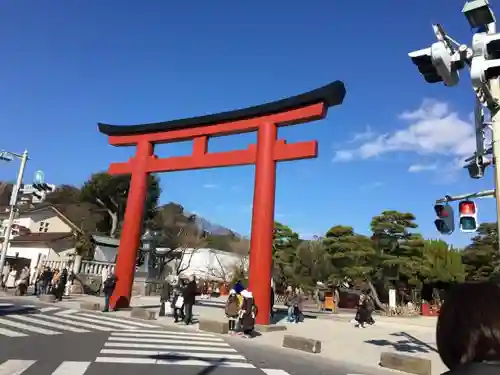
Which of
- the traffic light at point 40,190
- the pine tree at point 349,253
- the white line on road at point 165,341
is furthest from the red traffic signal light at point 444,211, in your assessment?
the pine tree at point 349,253

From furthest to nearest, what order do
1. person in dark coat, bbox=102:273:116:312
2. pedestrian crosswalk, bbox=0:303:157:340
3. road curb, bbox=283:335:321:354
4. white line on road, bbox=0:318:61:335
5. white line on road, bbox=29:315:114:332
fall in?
person in dark coat, bbox=102:273:116:312
white line on road, bbox=29:315:114:332
pedestrian crosswalk, bbox=0:303:157:340
white line on road, bbox=0:318:61:335
road curb, bbox=283:335:321:354

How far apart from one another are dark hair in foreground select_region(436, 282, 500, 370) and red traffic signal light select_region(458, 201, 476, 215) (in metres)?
5.82

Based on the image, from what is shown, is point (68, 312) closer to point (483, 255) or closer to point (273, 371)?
point (273, 371)

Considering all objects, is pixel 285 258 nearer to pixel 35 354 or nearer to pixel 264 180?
pixel 264 180

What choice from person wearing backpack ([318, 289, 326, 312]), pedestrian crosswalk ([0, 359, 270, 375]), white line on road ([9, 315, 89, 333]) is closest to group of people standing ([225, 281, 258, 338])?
white line on road ([9, 315, 89, 333])

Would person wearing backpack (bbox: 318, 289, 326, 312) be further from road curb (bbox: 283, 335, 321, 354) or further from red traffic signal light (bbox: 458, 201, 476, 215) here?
red traffic signal light (bbox: 458, 201, 476, 215)

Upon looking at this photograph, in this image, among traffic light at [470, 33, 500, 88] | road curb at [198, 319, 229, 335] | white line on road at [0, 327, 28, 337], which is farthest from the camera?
road curb at [198, 319, 229, 335]

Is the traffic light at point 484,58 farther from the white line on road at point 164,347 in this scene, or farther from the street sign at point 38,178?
the street sign at point 38,178

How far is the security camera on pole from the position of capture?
513 cm

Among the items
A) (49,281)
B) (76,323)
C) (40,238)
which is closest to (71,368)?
(76,323)

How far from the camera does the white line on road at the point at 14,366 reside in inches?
229

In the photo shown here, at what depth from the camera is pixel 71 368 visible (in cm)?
630

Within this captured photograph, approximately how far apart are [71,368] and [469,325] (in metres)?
6.45

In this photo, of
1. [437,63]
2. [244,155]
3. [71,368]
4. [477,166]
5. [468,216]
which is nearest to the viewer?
[437,63]
